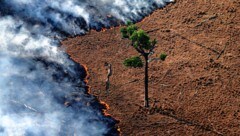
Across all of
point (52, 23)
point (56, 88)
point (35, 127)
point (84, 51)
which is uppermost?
point (52, 23)

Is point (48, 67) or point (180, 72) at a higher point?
point (48, 67)

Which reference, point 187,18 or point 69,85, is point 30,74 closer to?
point 69,85

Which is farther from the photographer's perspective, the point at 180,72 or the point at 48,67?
the point at 48,67

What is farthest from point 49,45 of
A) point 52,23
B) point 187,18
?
point 187,18

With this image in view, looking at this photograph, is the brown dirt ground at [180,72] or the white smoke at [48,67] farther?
the white smoke at [48,67]

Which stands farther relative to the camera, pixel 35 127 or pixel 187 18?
pixel 187 18
